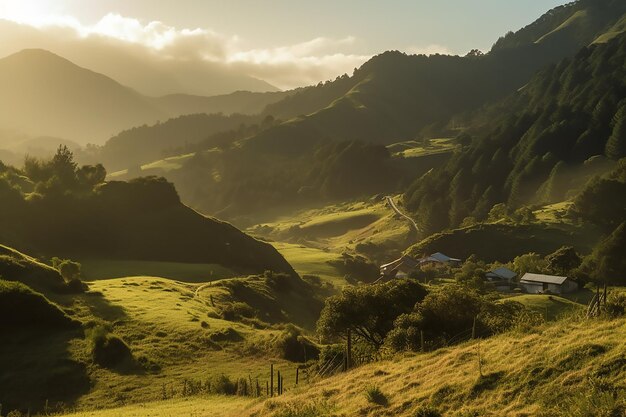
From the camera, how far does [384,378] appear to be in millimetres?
26828

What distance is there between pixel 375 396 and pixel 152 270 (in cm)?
8313

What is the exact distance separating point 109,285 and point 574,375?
67043mm

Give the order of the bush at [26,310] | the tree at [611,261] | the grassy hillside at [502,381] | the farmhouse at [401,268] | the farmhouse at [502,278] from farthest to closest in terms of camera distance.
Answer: the farmhouse at [401,268]
the farmhouse at [502,278]
the tree at [611,261]
the bush at [26,310]
the grassy hillside at [502,381]

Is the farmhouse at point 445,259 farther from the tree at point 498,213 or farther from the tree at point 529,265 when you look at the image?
the tree at point 498,213

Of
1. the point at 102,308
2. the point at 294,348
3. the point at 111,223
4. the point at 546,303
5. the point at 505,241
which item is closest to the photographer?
the point at 294,348

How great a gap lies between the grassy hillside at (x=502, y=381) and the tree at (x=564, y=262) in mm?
91011

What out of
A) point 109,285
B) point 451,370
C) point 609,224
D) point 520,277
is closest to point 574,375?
point 451,370

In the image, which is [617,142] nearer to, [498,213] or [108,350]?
[498,213]

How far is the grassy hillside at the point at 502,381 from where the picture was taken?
18.5 metres

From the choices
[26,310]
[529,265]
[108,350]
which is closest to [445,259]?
[529,265]

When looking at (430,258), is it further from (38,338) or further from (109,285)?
(38,338)

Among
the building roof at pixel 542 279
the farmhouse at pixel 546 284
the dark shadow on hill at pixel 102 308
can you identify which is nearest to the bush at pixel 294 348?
the dark shadow on hill at pixel 102 308

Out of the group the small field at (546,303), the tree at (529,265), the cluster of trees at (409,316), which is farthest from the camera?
the tree at (529,265)

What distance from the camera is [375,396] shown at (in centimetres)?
2378
